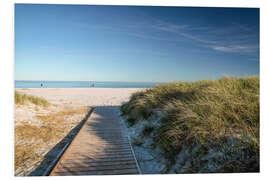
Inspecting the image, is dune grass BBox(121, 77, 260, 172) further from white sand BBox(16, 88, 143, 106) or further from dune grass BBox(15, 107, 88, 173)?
white sand BBox(16, 88, 143, 106)

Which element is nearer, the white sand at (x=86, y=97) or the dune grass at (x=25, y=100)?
the dune grass at (x=25, y=100)

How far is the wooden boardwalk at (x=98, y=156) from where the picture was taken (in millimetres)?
2271

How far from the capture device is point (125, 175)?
7.33 feet

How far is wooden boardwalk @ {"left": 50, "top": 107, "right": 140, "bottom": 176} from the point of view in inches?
89.4

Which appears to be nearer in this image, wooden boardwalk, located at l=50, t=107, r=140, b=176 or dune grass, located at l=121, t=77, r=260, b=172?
dune grass, located at l=121, t=77, r=260, b=172

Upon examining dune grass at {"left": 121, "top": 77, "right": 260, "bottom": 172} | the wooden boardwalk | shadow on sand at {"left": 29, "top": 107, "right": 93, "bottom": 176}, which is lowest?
shadow on sand at {"left": 29, "top": 107, "right": 93, "bottom": 176}

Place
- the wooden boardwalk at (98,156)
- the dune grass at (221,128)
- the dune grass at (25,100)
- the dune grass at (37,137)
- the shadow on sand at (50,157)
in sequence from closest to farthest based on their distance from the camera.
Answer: the dune grass at (221,128), the wooden boardwalk at (98,156), the shadow on sand at (50,157), the dune grass at (37,137), the dune grass at (25,100)

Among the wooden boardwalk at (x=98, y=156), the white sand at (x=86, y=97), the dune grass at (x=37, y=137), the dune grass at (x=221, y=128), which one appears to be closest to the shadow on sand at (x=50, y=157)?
the dune grass at (x=37, y=137)

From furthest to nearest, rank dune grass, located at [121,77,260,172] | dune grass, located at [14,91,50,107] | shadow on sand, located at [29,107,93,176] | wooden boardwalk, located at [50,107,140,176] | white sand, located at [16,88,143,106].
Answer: white sand, located at [16,88,143,106], dune grass, located at [14,91,50,107], shadow on sand, located at [29,107,93,176], wooden boardwalk, located at [50,107,140,176], dune grass, located at [121,77,260,172]

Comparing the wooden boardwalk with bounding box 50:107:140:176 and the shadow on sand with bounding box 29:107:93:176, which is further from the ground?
the wooden boardwalk with bounding box 50:107:140:176

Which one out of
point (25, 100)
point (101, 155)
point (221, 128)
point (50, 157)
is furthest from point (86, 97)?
point (221, 128)

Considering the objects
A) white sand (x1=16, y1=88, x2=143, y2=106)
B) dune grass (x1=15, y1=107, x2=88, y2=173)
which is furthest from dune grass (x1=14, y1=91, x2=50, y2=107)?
white sand (x1=16, y1=88, x2=143, y2=106)

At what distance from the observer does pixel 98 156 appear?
8.64ft

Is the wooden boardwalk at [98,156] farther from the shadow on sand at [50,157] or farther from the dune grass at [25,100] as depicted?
the dune grass at [25,100]
